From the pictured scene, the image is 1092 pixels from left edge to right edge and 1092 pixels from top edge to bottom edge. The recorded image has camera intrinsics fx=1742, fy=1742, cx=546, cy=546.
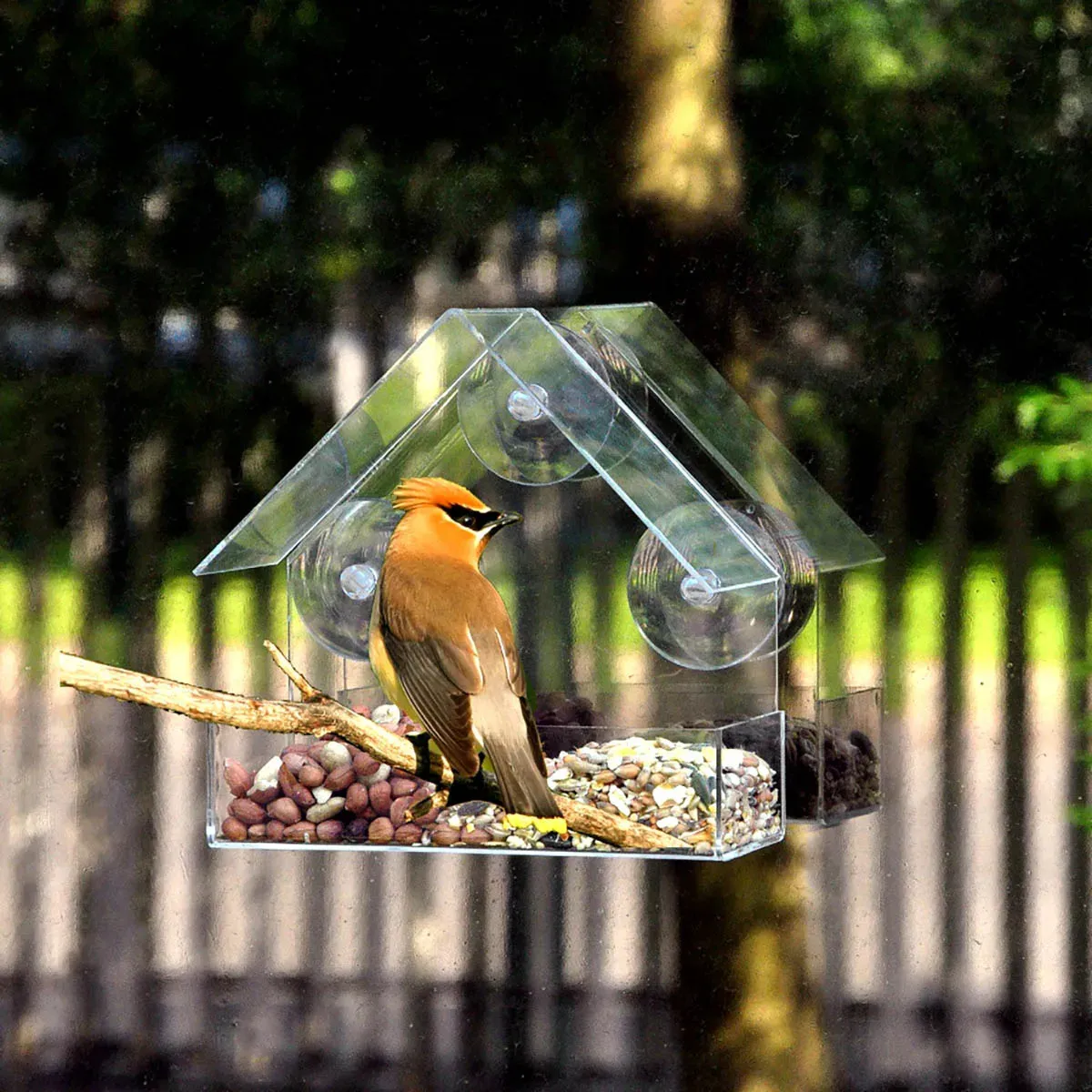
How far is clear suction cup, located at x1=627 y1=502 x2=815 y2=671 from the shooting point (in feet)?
5.04

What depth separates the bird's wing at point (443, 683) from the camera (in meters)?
1.55

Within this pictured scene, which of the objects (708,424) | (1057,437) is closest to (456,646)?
(708,424)

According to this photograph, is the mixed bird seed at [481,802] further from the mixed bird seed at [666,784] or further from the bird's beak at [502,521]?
the bird's beak at [502,521]

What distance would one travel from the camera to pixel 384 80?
95.0 inches

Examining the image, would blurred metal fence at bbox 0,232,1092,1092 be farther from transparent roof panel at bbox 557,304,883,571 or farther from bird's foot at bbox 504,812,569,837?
bird's foot at bbox 504,812,569,837

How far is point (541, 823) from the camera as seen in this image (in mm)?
1526

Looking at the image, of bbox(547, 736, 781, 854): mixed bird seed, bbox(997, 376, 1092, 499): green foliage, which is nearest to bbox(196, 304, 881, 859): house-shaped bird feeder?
bbox(547, 736, 781, 854): mixed bird seed

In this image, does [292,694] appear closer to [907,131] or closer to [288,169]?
[288,169]

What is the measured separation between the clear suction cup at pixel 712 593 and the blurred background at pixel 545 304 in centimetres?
56

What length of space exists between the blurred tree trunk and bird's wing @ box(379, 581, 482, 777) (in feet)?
2.71

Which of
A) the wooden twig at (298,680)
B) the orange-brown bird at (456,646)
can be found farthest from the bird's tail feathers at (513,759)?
the wooden twig at (298,680)

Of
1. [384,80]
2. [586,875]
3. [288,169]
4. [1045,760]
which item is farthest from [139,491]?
[1045,760]

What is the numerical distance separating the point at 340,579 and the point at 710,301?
81 centimetres

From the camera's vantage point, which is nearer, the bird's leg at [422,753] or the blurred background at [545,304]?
the bird's leg at [422,753]
